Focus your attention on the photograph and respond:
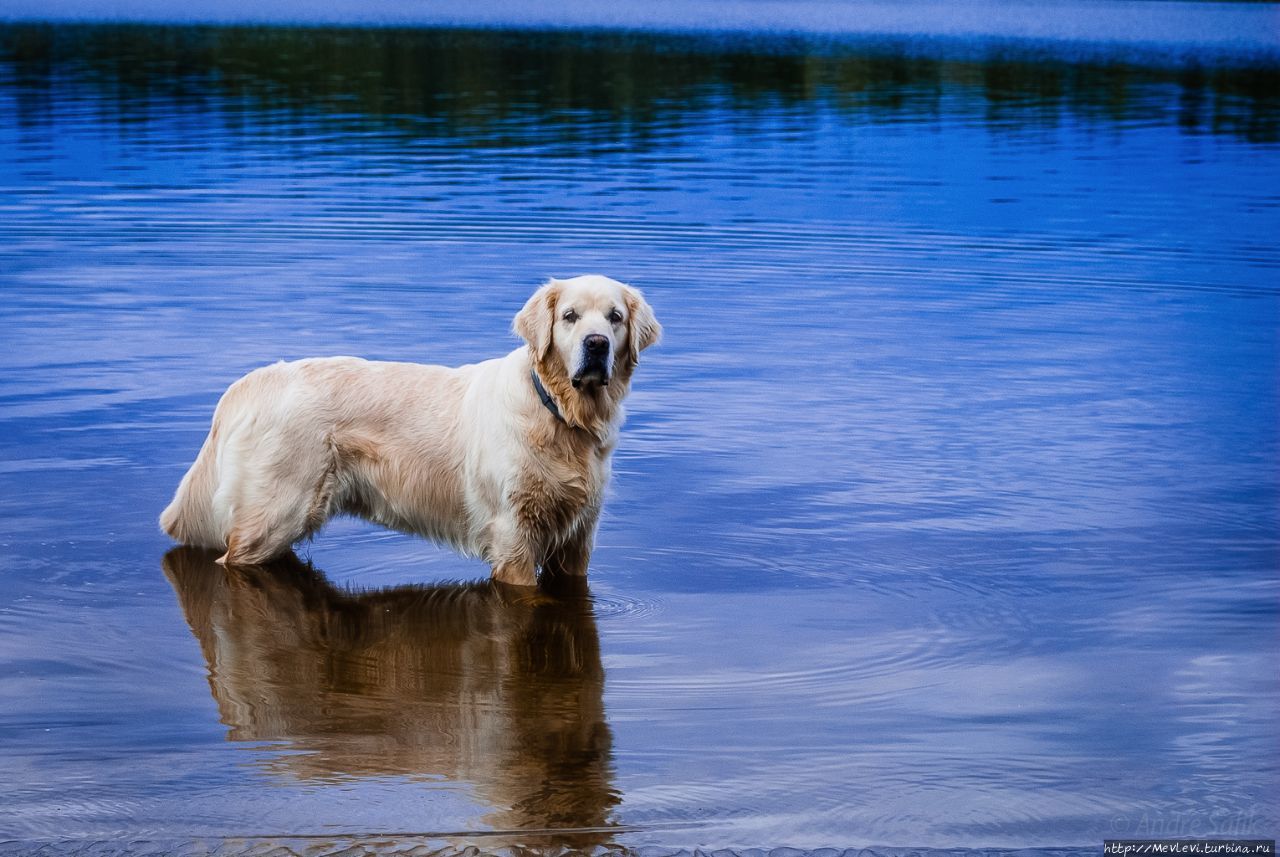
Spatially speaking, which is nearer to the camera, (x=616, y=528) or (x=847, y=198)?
(x=616, y=528)

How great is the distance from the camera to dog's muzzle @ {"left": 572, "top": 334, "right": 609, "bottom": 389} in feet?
24.8

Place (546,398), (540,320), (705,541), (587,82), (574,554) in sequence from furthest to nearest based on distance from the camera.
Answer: (587,82) < (705,541) < (574,554) < (546,398) < (540,320)

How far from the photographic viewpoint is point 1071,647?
7250mm

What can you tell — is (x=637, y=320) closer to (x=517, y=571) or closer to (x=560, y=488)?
(x=560, y=488)

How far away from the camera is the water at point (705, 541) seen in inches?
217

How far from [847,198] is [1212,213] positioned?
549cm

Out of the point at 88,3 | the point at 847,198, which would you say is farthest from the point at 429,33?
the point at 847,198

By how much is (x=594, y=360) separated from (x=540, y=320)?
0.37m

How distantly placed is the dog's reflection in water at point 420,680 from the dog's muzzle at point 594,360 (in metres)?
1.17

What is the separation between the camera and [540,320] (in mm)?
7691

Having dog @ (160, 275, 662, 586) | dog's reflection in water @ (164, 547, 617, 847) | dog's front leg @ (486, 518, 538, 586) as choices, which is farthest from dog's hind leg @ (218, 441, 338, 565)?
dog's front leg @ (486, 518, 538, 586)

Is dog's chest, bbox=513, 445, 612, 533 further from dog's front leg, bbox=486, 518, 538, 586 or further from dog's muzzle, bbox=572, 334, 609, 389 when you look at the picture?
dog's muzzle, bbox=572, 334, 609, 389

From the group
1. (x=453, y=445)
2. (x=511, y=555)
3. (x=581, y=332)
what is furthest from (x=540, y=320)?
(x=511, y=555)

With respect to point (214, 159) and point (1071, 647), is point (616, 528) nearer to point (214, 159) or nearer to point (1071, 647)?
point (1071, 647)
